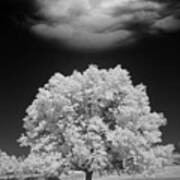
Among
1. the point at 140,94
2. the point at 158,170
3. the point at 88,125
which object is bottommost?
the point at 158,170

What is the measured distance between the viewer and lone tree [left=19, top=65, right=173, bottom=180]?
22906 mm

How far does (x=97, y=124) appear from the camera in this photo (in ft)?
75.6

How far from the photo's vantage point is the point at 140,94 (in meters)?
25.5

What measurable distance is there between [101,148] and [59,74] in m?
5.97

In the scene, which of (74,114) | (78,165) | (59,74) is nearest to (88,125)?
(74,114)

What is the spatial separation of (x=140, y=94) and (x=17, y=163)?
365 inches

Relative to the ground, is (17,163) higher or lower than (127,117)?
lower

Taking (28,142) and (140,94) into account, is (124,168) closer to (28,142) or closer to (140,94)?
(140,94)

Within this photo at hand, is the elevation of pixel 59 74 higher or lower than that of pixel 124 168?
higher

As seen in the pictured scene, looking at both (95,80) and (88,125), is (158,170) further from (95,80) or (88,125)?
(95,80)

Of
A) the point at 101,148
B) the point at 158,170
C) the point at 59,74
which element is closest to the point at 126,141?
the point at 101,148

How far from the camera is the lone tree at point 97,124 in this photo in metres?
22.9

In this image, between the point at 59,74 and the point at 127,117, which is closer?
the point at 127,117

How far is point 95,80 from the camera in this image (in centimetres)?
2481
